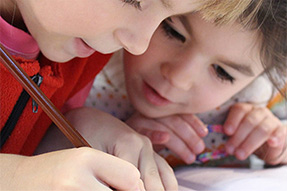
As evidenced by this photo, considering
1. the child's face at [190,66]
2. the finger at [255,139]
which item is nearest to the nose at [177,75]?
the child's face at [190,66]

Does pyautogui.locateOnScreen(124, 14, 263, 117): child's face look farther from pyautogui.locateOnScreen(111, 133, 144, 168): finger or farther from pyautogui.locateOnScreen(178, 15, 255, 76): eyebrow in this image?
pyautogui.locateOnScreen(111, 133, 144, 168): finger

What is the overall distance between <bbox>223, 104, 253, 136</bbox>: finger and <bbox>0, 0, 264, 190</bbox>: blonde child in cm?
29

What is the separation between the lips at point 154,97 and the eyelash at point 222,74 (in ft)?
0.31

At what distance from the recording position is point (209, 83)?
712 millimetres

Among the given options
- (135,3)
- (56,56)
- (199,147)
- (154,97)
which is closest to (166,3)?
(135,3)

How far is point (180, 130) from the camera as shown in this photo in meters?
0.79

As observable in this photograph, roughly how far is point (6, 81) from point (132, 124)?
30 centimetres

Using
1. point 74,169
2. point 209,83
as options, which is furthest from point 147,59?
point 74,169

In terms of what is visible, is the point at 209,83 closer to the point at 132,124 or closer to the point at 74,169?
the point at 132,124

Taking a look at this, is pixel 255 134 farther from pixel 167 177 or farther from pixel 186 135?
pixel 167 177

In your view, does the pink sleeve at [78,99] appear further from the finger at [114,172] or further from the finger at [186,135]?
the finger at [114,172]

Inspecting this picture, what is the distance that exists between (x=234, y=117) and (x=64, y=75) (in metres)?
0.35

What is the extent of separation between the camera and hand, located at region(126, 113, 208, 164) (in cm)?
78

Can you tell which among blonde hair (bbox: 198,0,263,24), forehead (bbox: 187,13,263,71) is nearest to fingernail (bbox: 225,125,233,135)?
forehead (bbox: 187,13,263,71)
